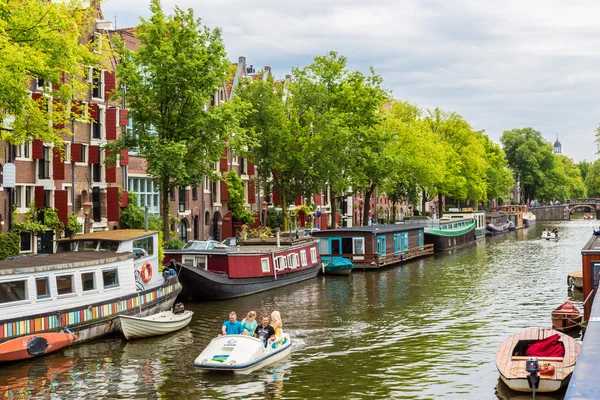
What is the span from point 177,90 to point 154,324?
52.9 feet

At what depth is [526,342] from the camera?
2302cm

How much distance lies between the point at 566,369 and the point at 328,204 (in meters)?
70.9

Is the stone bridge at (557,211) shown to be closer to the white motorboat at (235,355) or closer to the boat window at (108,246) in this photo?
the boat window at (108,246)

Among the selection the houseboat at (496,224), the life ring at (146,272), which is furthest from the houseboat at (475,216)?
the life ring at (146,272)

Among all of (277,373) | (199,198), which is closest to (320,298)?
(277,373)

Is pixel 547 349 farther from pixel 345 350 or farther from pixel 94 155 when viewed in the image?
pixel 94 155

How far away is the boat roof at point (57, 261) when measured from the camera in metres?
25.5

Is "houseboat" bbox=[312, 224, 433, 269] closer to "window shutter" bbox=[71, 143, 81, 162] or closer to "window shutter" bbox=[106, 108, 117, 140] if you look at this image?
"window shutter" bbox=[106, 108, 117, 140]

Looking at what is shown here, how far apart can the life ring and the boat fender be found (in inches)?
316

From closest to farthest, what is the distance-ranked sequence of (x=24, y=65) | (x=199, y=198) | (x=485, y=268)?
(x=24, y=65), (x=485, y=268), (x=199, y=198)

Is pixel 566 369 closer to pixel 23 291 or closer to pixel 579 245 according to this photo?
pixel 23 291

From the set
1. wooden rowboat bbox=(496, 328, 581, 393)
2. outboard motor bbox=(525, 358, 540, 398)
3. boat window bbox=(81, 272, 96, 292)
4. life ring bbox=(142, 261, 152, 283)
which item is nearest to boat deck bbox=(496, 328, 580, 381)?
wooden rowboat bbox=(496, 328, 581, 393)

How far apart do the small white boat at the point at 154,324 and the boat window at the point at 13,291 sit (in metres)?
3.57

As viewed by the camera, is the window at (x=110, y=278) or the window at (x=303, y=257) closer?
the window at (x=110, y=278)
